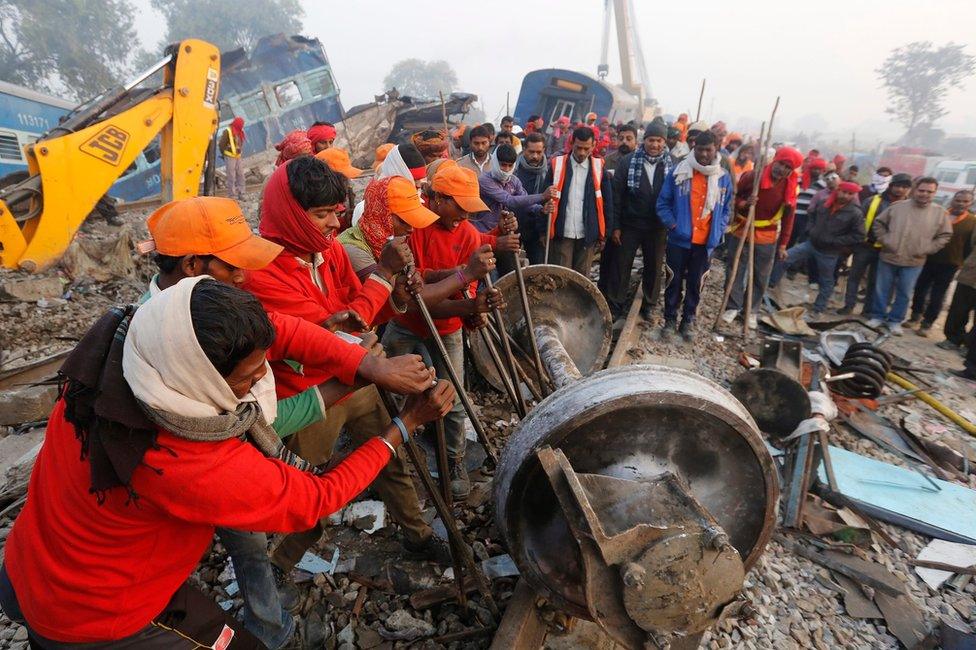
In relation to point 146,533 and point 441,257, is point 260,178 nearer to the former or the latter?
point 441,257

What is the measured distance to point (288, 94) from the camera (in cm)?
2028

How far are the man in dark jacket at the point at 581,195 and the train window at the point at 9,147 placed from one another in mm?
11653

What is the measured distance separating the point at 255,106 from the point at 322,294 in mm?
20559

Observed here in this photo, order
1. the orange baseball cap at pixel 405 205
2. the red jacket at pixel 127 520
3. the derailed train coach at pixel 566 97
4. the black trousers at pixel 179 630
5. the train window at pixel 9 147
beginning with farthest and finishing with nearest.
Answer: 1. the derailed train coach at pixel 566 97
2. the train window at pixel 9 147
3. the orange baseball cap at pixel 405 205
4. the black trousers at pixel 179 630
5. the red jacket at pixel 127 520

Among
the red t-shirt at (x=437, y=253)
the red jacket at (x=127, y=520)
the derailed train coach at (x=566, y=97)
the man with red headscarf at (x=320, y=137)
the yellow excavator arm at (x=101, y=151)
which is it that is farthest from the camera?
the derailed train coach at (x=566, y=97)

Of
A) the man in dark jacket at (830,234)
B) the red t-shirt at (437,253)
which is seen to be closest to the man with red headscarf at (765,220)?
the man in dark jacket at (830,234)

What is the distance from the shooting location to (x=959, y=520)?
354 centimetres

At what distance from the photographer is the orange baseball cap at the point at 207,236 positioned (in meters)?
1.99

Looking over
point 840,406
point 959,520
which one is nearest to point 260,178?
point 840,406

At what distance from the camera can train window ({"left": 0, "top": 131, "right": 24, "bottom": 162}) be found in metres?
10.3

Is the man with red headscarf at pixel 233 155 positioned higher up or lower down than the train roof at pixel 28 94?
lower down

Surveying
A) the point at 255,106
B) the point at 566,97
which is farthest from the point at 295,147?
the point at 255,106

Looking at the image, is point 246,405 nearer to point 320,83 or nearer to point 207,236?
point 207,236

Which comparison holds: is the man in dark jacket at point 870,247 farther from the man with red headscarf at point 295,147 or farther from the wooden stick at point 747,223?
the man with red headscarf at point 295,147
